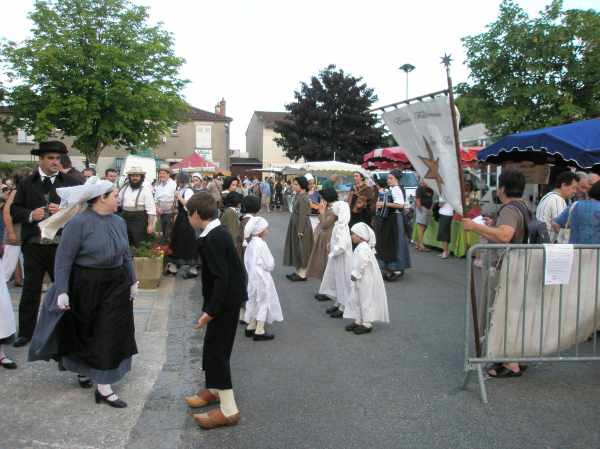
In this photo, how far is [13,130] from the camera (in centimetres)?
3538

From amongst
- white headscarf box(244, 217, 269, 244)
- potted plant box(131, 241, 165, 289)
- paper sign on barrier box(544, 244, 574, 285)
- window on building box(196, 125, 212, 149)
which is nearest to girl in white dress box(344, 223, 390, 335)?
white headscarf box(244, 217, 269, 244)

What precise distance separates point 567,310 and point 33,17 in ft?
114

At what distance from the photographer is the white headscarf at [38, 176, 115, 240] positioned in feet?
14.0

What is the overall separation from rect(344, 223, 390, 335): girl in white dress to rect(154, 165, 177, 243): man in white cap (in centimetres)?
460

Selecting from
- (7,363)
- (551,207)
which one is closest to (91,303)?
(7,363)

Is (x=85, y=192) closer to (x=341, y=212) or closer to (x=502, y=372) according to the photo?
(x=502, y=372)

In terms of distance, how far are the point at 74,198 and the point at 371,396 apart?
9.12ft

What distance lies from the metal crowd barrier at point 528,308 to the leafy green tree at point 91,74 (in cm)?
3021

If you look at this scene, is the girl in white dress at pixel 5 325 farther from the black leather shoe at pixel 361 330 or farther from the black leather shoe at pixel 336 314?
the black leather shoe at pixel 336 314

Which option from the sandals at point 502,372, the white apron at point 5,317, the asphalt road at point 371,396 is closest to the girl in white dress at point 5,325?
the white apron at point 5,317

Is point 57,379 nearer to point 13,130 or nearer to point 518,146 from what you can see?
point 518,146

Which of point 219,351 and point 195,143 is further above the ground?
point 195,143

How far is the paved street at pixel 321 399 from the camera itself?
3842 mm

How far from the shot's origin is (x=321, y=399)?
4535 mm
